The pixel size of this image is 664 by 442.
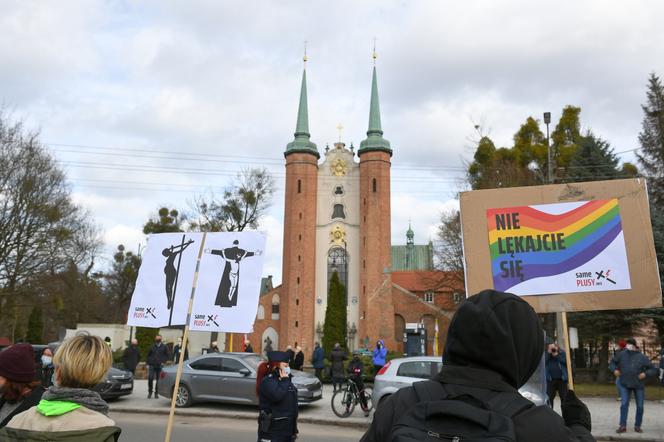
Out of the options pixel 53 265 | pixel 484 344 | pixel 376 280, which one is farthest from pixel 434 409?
pixel 376 280

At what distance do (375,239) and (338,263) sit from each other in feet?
14.6

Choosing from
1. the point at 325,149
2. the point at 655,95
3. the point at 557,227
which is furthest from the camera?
the point at 325,149

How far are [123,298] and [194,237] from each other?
49344mm

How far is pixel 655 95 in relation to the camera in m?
37.2

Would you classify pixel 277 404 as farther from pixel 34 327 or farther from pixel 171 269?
pixel 34 327

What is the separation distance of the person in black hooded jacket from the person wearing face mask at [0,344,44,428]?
2.87 meters

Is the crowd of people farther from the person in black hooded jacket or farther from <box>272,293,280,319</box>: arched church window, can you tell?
<box>272,293,280,319</box>: arched church window

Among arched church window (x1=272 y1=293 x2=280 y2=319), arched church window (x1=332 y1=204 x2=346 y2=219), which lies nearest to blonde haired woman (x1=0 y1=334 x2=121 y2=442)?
arched church window (x1=272 y1=293 x2=280 y2=319)

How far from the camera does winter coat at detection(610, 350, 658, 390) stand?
12.0 metres

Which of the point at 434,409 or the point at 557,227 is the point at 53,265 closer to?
the point at 557,227

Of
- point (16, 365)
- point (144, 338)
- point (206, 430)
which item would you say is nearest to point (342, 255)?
point (144, 338)

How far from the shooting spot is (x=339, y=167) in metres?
57.9

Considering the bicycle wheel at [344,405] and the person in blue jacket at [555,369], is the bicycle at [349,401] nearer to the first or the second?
the bicycle wheel at [344,405]

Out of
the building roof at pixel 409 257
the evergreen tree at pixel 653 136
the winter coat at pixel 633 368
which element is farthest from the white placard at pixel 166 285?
the building roof at pixel 409 257
